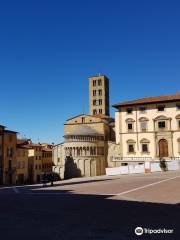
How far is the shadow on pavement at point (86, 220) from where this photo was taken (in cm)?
1138

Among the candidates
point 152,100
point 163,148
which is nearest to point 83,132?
point 152,100

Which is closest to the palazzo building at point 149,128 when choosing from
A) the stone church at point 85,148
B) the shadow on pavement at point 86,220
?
the stone church at point 85,148

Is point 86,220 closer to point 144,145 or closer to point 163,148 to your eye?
point 163,148

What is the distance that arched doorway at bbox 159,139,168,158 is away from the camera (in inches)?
2238

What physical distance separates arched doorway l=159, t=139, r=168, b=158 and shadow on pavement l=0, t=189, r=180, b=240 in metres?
39.2

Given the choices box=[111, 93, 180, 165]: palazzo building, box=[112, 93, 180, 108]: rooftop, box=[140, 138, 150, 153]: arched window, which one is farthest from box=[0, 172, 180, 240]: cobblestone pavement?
box=[140, 138, 150, 153]: arched window

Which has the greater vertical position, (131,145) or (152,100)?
(152,100)

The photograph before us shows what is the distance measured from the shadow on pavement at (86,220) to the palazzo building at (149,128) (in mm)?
39102

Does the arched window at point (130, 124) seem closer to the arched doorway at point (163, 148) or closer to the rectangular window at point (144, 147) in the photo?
the rectangular window at point (144, 147)

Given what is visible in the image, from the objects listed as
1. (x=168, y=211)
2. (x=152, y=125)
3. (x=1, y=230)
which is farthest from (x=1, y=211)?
(x=152, y=125)

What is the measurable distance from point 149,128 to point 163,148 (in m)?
4.26

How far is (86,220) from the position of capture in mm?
13859

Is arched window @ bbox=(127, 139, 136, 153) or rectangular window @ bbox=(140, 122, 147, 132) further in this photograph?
arched window @ bbox=(127, 139, 136, 153)

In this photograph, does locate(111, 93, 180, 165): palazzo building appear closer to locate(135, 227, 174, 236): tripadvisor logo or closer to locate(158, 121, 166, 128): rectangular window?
locate(158, 121, 166, 128): rectangular window
